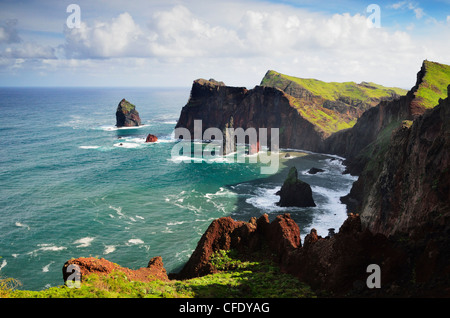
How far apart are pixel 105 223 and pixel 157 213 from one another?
10.5m

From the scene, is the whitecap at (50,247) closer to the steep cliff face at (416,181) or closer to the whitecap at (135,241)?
the whitecap at (135,241)

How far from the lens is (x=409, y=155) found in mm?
41188

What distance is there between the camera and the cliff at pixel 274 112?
13375 centimetres

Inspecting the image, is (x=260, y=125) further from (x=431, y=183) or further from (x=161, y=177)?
(x=431, y=183)

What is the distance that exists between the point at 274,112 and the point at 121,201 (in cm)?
8781

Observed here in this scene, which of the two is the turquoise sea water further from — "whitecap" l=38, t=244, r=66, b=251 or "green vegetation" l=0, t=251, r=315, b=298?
"green vegetation" l=0, t=251, r=315, b=298

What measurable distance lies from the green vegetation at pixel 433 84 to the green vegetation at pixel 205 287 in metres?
65.5

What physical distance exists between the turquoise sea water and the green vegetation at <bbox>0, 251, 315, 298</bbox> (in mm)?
20284

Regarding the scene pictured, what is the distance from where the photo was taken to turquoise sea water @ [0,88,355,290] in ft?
170

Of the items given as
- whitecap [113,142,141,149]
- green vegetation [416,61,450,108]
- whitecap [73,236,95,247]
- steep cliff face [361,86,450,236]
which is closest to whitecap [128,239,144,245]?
whitecap [73,236,95,247]

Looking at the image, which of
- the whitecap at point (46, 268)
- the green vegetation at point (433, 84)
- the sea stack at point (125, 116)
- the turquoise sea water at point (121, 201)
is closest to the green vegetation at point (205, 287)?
Result: the turquoise sea water at point (121, 201)

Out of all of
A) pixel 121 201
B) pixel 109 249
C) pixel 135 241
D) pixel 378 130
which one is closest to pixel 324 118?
pixel 378 130
